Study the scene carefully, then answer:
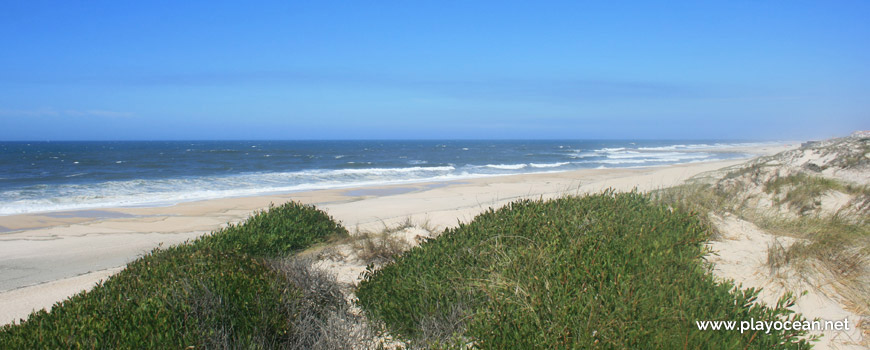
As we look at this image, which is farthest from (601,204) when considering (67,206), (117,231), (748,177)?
(67,206)

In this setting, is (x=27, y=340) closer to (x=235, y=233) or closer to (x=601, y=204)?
(x=235, y=233)

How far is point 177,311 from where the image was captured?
10.9ft

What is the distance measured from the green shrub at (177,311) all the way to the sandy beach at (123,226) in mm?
1655

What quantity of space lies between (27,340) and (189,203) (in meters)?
15.8

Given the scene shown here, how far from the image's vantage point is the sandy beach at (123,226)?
24.0ft

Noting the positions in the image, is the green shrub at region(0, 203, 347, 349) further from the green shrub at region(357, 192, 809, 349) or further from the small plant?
the small plant

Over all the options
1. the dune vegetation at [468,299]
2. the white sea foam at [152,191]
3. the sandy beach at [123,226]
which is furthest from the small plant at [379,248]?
the white sea foam at [152,191]

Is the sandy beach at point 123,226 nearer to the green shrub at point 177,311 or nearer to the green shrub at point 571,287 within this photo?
the green shrub at point 177,311

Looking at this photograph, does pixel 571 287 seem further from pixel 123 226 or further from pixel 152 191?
pixel 152 191

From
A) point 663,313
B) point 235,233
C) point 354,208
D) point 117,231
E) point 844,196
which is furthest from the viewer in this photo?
point 354,208

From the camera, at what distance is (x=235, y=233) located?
666cm

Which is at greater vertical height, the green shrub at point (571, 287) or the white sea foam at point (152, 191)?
the green shrub at point (571, 287)

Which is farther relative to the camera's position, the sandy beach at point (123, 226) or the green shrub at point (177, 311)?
the sandy beach at point (123, 226)

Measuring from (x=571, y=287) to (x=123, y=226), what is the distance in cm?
1334
